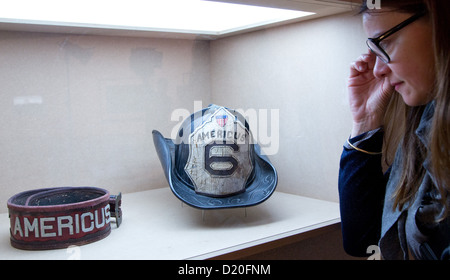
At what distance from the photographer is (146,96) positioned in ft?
4.41

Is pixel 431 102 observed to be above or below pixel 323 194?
above

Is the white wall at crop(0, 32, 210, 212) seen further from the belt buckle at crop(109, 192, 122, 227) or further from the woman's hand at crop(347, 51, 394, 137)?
the woman's hand at crop(347, 51, 394, 137)

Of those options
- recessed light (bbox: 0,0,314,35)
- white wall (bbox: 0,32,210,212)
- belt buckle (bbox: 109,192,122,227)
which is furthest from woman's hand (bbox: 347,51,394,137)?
belt buckle (bbox: 109,192,122,227)

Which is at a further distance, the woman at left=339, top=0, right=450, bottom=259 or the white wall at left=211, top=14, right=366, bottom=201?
the white wall at left=211, top=14, right=366, bottom=201

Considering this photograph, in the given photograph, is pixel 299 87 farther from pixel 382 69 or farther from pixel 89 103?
pixel 89 103

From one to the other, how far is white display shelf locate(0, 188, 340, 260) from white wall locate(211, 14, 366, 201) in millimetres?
110

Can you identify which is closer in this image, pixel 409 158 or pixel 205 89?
pixel 409 158

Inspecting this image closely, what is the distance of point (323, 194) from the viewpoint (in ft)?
4.61

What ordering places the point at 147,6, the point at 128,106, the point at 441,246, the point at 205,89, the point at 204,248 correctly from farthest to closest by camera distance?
the point at 205,89 → the point at 128,106 → the point at 147,6 → the point at 204,248 → the point at 441,246

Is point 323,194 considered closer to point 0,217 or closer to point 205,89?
point 205,89

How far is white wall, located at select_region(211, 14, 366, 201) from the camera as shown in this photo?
52.3 inches
